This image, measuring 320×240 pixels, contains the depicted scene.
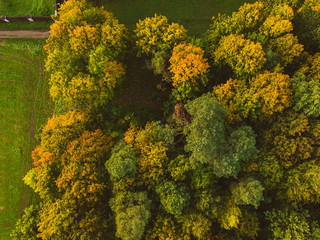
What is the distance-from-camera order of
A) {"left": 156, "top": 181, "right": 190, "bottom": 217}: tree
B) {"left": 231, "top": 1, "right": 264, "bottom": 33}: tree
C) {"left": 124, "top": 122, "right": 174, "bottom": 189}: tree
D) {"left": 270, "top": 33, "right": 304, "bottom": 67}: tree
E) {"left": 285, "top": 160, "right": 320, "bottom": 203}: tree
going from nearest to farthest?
{"left": 285, "top": 160, "right": 320, "bottom": 203}: tree → {"left": 156, "top": 181, "right": 190, "bottom": 217}: tree → {"left": 124, "top": 122, "right": 174, "bottom": 189}: tree → {"left": 270, "top": 33, "right": 304, "bottom": 67}: tree → {"left": 231, "top": 1, "right": 264, "bottom": 33}: tree

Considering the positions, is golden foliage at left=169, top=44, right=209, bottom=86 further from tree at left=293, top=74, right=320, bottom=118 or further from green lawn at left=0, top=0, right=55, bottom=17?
green lawn at left=0, top=0, right=55, bottom=17

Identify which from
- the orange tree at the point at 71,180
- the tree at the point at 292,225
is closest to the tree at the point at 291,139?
the tree at the point at 292,225

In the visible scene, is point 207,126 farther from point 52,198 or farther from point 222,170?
point 52,198

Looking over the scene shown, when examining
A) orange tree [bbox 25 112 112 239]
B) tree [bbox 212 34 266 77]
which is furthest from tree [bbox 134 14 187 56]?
orange tree [bbox 25 112 112 239]

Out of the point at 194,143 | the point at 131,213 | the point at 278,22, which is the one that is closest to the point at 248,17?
the point at 278,22

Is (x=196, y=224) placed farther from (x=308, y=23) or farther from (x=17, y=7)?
(x=17, y=7)

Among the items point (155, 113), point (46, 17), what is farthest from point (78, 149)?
point (46, 17)

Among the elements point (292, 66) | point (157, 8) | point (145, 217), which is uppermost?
point (157, 8)
